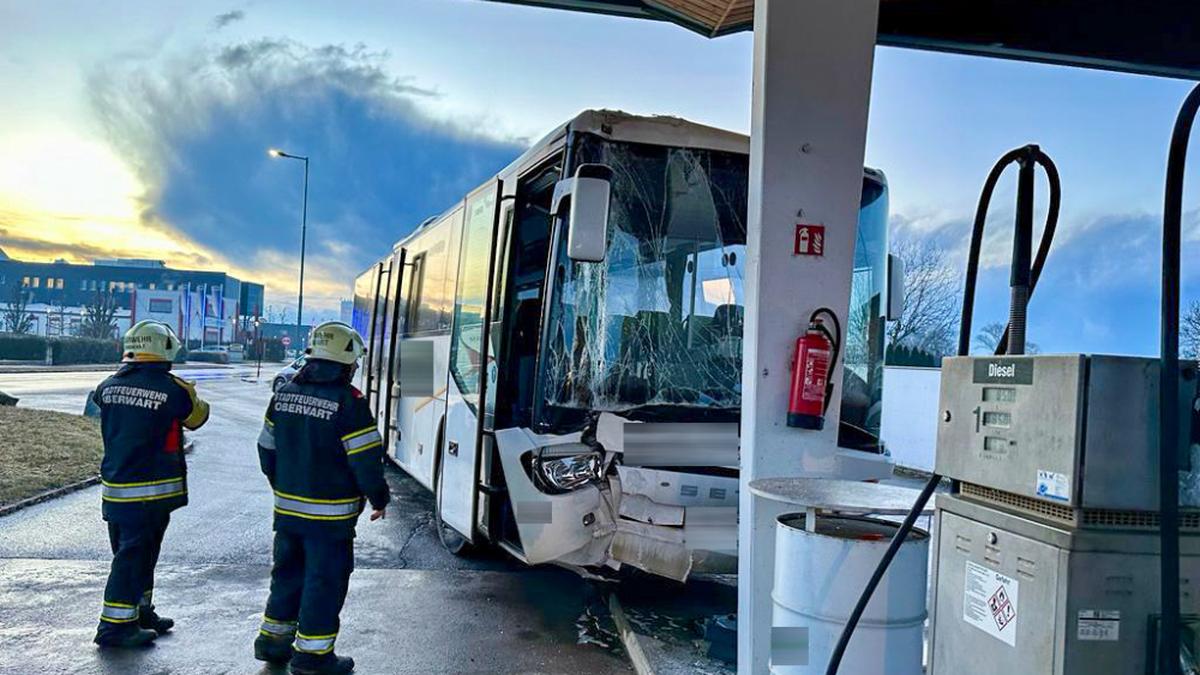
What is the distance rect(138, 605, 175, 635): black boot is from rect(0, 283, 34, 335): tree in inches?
2304

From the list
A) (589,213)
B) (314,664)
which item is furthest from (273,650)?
(589,213)

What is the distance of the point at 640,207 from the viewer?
17.7 ft

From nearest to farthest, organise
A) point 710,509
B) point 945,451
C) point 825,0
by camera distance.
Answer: point 945,451 → point 825,0 → point 710,509

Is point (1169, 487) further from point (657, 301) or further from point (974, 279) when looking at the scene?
point (657, 301)

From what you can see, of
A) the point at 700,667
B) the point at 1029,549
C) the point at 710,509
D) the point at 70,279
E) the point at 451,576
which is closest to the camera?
the point at 1029,549

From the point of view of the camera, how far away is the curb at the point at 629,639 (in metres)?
4.73

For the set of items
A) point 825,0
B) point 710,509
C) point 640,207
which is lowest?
point 710,509

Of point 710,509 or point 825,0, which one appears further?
point 710,509

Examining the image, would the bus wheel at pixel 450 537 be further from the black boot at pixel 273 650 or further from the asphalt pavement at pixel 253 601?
the black boot at pixel 273 650

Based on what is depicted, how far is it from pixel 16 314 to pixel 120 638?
60.7 m

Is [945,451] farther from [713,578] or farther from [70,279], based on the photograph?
[70,279]

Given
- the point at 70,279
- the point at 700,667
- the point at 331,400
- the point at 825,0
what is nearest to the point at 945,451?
the point at 825,0

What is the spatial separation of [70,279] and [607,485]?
85.6 m

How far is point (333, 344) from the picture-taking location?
4.88 meters
